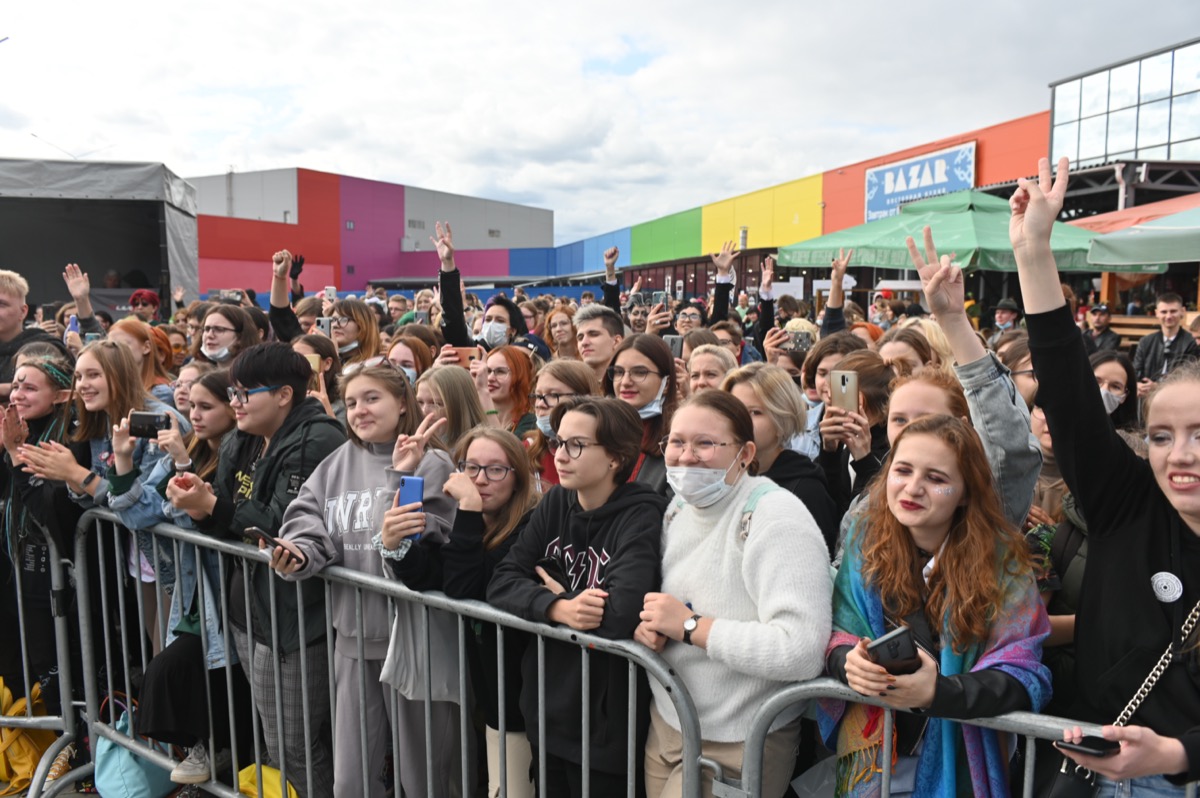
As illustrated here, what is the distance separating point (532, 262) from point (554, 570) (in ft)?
141

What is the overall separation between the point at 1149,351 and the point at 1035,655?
790cm

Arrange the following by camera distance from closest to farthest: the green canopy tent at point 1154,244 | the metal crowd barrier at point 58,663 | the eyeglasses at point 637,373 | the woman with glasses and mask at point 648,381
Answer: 1. the woman with glasses and mask at point 648,381
2. the eyeglasses at point 637,373
3. the metal crowd barrier at point 58,663
4. the green canopy tent at point 1154,244

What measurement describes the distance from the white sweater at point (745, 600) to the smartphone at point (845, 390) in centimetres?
90

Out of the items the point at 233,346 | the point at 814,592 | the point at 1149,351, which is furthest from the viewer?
the point at 1149,351

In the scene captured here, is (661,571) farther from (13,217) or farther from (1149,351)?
(13,217)

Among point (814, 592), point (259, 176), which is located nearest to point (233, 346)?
point (814, 592)

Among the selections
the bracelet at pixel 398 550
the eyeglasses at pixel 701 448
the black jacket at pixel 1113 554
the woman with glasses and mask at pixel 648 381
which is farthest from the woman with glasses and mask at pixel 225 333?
the black jacket at pixel 1113 554

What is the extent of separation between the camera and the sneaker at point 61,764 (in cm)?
407

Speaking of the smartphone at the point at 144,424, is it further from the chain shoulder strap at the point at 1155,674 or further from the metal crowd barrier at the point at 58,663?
the chain shoulder strap at the point at 1155,674

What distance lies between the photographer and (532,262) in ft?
147

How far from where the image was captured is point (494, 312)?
6773mm

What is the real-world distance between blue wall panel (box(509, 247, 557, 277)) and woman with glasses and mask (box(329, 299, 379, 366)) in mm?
37925

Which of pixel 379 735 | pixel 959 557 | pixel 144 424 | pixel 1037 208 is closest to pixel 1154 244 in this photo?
pixel 1037 208

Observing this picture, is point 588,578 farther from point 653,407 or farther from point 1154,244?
point 1154,244
